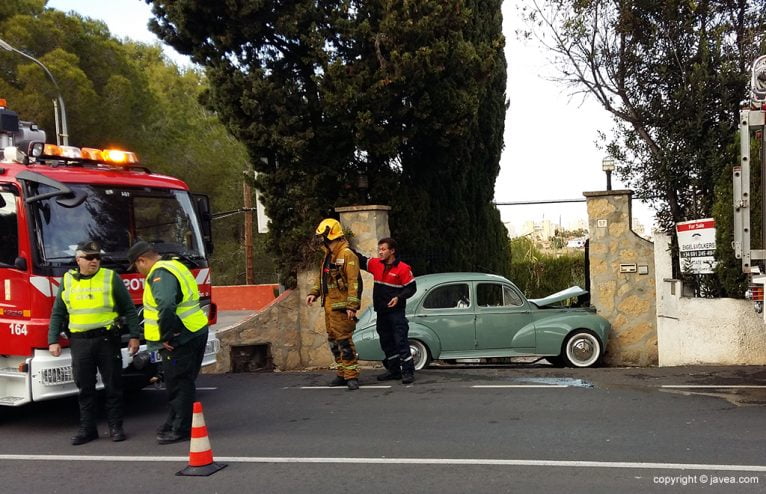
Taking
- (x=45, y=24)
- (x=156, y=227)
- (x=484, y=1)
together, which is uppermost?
(x=45, y=24)

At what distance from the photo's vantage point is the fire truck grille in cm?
647

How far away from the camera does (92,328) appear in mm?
6270

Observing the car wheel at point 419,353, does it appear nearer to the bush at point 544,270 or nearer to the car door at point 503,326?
the car door at point 503,326

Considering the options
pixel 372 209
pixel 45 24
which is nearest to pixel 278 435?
pixel 372 209

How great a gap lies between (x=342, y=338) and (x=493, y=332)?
9.29 ft

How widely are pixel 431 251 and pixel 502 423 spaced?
246 inches

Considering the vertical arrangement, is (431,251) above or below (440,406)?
above

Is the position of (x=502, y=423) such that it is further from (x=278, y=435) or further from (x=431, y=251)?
(x=431, y=251)

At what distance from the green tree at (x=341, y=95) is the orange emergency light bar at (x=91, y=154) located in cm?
295

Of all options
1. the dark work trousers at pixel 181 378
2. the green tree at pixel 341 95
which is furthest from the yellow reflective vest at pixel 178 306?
the green tree at pixel 341 95

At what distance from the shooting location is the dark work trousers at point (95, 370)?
6.26m

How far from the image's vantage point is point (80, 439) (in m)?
6.36

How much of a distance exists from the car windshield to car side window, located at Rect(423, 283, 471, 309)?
352cm

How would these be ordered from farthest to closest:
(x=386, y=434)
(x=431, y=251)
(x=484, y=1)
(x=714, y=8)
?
1. (x=484, y=1)
2. (x=431, y=251)
3. (x=714, y=8)
4. (x=386, y=434)
